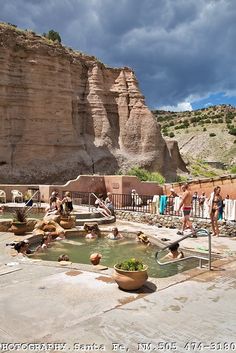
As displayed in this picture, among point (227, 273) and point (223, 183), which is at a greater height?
point (223, 183)

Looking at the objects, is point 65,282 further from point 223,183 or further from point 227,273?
point 223,183

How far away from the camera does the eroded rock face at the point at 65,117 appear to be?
113 ft

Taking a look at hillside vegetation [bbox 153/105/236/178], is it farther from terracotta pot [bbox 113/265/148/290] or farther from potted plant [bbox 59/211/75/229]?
terracotta pot [bbox 113/265/148/290]

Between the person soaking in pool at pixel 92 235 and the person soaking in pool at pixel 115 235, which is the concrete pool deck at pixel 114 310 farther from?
the person soaking in pool at pixel 92 235

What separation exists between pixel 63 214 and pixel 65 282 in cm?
961

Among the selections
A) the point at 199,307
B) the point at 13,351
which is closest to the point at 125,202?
the point at 199,307

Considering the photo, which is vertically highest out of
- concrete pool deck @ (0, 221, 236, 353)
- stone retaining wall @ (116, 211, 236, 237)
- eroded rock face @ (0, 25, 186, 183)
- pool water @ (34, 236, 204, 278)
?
eroded rock face @ (0, 25, 186, 183)

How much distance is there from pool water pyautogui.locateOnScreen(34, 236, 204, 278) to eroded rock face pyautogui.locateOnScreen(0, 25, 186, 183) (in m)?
20.2

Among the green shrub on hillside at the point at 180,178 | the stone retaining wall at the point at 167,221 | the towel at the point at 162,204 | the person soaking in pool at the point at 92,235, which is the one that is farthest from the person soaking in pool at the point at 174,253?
the green shrub on hillside at the point at 180,178

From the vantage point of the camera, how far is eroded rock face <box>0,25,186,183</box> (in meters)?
34.4

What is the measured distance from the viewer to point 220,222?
15.1 meters

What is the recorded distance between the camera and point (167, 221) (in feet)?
57.6

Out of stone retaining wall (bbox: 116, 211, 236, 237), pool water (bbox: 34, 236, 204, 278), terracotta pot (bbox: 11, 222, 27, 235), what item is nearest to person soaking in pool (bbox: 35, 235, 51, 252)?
pool water (bbox: 34, 236, 204, 278)

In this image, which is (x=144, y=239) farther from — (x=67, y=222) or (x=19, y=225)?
(x=19, y=225)
